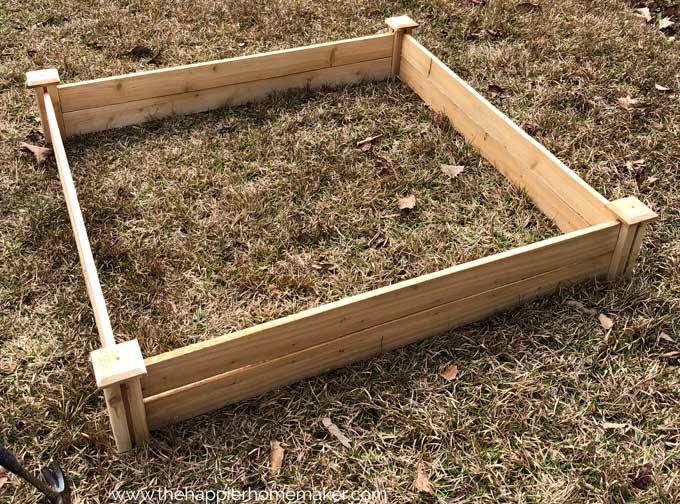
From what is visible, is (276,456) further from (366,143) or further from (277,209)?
(366,143)

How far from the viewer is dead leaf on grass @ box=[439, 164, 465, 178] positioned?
11.9 feet

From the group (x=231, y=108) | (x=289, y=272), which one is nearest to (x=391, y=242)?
(x=289, y=272)

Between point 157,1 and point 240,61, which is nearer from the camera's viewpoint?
point 240,61

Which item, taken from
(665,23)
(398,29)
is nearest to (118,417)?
(398,29)

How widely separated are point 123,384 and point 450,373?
1160 millimetres

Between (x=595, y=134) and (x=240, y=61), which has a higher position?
(x=240, y=61)

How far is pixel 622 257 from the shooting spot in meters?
2.86

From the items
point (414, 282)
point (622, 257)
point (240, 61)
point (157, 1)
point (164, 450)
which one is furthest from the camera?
point (157, 1)

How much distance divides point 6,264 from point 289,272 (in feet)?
4.02

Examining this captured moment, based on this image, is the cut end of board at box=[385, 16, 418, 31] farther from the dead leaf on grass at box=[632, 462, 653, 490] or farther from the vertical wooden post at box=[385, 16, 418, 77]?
the dead leaf on grass at box=[632, 462, 653, 490]

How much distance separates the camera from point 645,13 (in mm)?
5414

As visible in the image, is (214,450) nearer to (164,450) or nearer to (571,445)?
(164,450)

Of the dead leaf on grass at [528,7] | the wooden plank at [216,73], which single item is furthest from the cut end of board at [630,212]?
the dead leaf on grass at [528,7]

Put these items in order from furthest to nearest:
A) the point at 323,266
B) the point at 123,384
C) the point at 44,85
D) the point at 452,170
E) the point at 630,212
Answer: the point at 452,170
the point at 44,85
the point at 323,266
the point at 630,212
the point at 123,384
